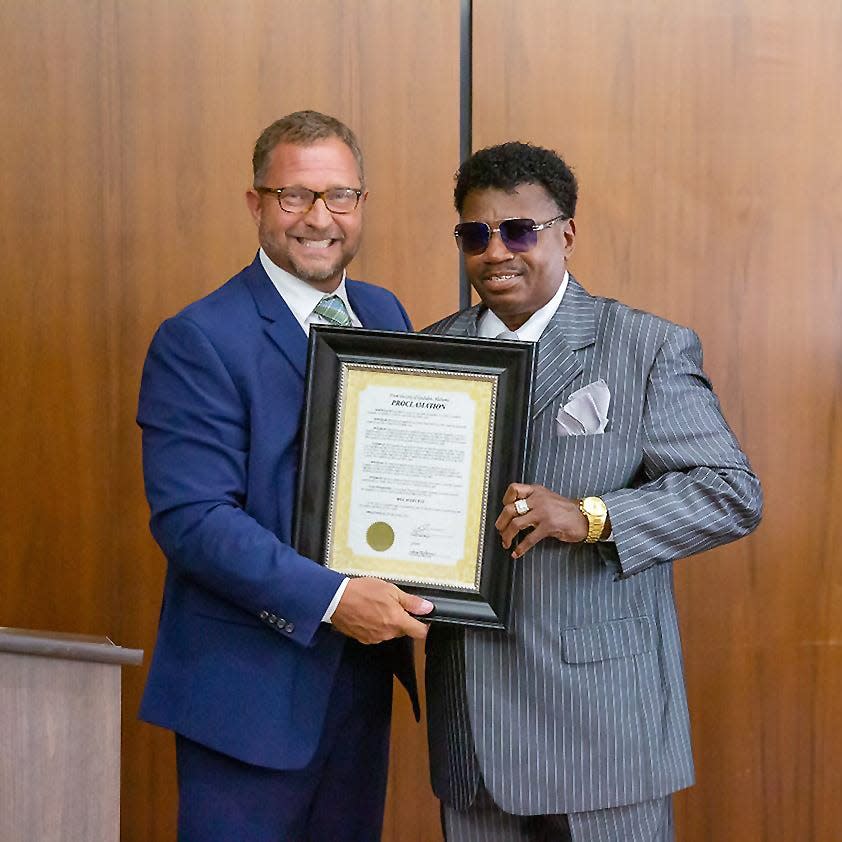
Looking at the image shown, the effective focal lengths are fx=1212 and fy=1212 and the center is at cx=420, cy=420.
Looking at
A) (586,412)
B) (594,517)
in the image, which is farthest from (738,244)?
(594,517)

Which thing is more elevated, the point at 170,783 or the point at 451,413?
the point at 451,413

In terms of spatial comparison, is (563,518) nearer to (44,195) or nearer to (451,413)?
(451,413)

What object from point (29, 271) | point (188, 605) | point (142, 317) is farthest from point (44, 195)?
point (188, 605)

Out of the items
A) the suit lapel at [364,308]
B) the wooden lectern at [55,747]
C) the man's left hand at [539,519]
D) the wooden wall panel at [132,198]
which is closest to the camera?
the wooden lectern at [55,747]

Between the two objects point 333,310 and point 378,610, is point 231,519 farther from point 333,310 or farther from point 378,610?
point 333,310

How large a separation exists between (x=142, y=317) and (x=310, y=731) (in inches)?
57.0

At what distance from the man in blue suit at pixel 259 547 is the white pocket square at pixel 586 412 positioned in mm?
368

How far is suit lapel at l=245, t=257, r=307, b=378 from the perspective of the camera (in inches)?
80.1

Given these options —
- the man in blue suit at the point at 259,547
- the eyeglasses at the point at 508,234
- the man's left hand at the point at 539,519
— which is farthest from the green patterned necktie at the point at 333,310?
the man's left hand at the point at 539,519

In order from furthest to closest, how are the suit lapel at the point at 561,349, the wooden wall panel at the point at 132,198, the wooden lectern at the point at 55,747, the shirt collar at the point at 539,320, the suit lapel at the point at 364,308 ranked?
1. the wooden wall panel at the point at 132,198
2. the suit lapel at the point at 364,308
3. the shirt collar at the point at 539,320
4. the suit lapel at the point at 561,349
5. the wooden lectern at the point at 55,747

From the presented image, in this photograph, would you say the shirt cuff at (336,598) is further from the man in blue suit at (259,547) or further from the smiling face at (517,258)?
the smiling face at (517,258)

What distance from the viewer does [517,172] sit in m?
2.02

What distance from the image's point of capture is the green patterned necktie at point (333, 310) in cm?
212

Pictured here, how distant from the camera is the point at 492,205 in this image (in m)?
2.03
